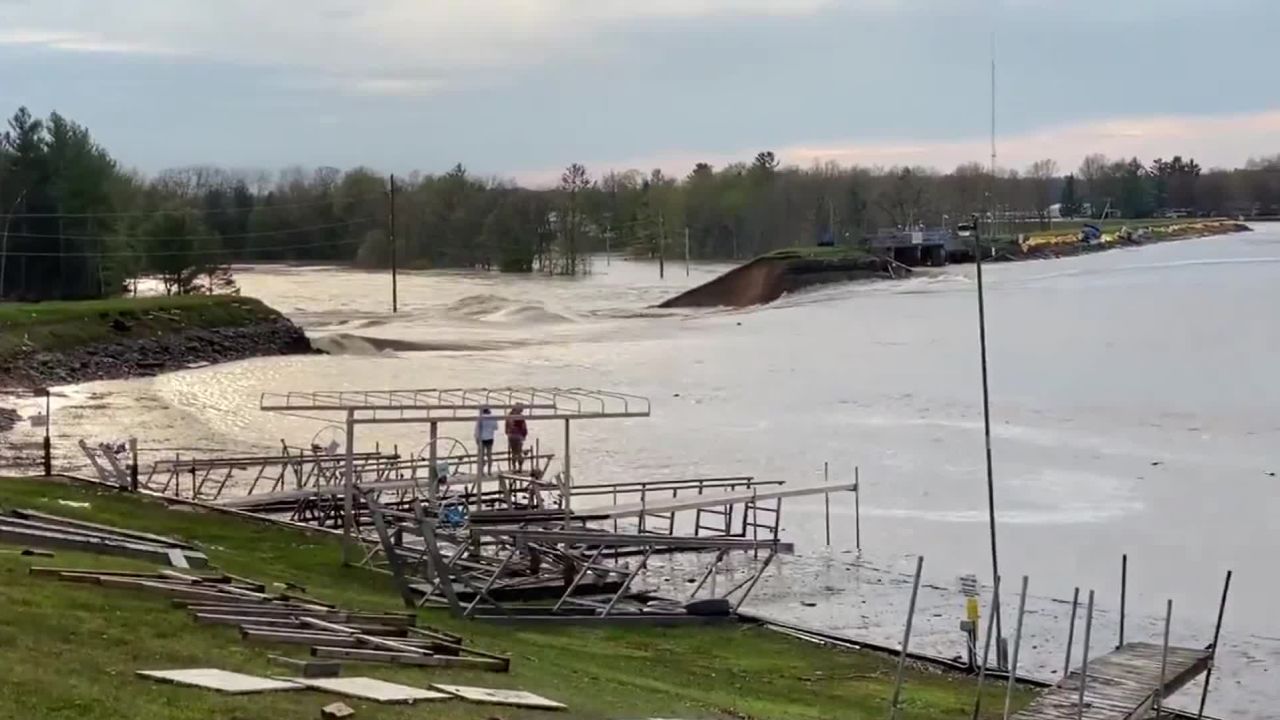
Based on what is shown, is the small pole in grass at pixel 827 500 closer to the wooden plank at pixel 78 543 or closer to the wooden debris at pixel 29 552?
the wooden plank at pixel 78 543

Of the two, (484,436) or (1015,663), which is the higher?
(484,436)

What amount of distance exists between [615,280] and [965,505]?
403 ft

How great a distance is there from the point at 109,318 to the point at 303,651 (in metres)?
56.5

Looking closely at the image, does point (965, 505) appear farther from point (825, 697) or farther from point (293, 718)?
point (293, 718)

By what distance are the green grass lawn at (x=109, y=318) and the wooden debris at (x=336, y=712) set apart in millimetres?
48790

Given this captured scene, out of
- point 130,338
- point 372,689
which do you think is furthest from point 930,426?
point 130,338

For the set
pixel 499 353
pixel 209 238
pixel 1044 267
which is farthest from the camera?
pixel 1044 267

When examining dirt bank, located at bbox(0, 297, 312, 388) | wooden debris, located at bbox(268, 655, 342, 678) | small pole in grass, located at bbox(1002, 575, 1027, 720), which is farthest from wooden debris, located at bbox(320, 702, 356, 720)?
dirt bank, located at bbox(0, 297, 312, 388)

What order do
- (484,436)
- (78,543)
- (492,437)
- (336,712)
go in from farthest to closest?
(492,437) → (484,436) → (78,543) → (336,712)

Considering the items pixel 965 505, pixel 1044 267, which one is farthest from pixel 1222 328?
pixel 1044 267

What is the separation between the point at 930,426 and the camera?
4172cm

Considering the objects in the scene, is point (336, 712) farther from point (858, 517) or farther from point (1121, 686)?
point (858, 517)

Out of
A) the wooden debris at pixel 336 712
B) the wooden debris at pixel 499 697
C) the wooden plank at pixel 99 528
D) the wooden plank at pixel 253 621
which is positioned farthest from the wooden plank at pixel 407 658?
the wooden plank at pixel 99 528

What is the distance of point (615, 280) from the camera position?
15238 cm
